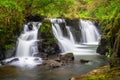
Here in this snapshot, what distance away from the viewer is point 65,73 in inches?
481

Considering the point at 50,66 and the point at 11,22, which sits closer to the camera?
the point at 50,66

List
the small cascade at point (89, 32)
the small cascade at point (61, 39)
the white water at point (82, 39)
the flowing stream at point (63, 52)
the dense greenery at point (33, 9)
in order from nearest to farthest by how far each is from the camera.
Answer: the flowing stream at point (63, 52) < the dense greenery at point (33, 9) < the white water at point (82, 39) < the small cascade at point (61, 39) < the small cascade at point (89, 32)

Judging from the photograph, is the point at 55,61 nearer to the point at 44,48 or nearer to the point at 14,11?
the point at 44,48

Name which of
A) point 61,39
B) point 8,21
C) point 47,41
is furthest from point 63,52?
point 8,21

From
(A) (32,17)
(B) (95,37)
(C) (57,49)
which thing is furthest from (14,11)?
(B) (95,37)

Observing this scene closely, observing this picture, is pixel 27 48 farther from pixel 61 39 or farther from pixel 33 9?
pixel 33 9

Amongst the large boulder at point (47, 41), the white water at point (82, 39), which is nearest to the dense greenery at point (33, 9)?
the large boulder at point (47, 41)

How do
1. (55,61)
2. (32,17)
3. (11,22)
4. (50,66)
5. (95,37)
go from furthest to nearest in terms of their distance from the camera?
(95,37) → (32,17) → (11,22) → (55,61) → (50,66)

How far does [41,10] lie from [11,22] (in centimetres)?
678

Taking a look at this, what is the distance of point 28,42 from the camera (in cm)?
1816

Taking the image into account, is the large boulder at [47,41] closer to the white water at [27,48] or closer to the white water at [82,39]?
the white water at [27,48]

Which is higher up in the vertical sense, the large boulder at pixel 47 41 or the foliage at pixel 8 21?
the foliage at pixel 8 21

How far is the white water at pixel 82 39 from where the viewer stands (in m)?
19.8

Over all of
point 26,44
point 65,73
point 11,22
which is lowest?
point 65,73
